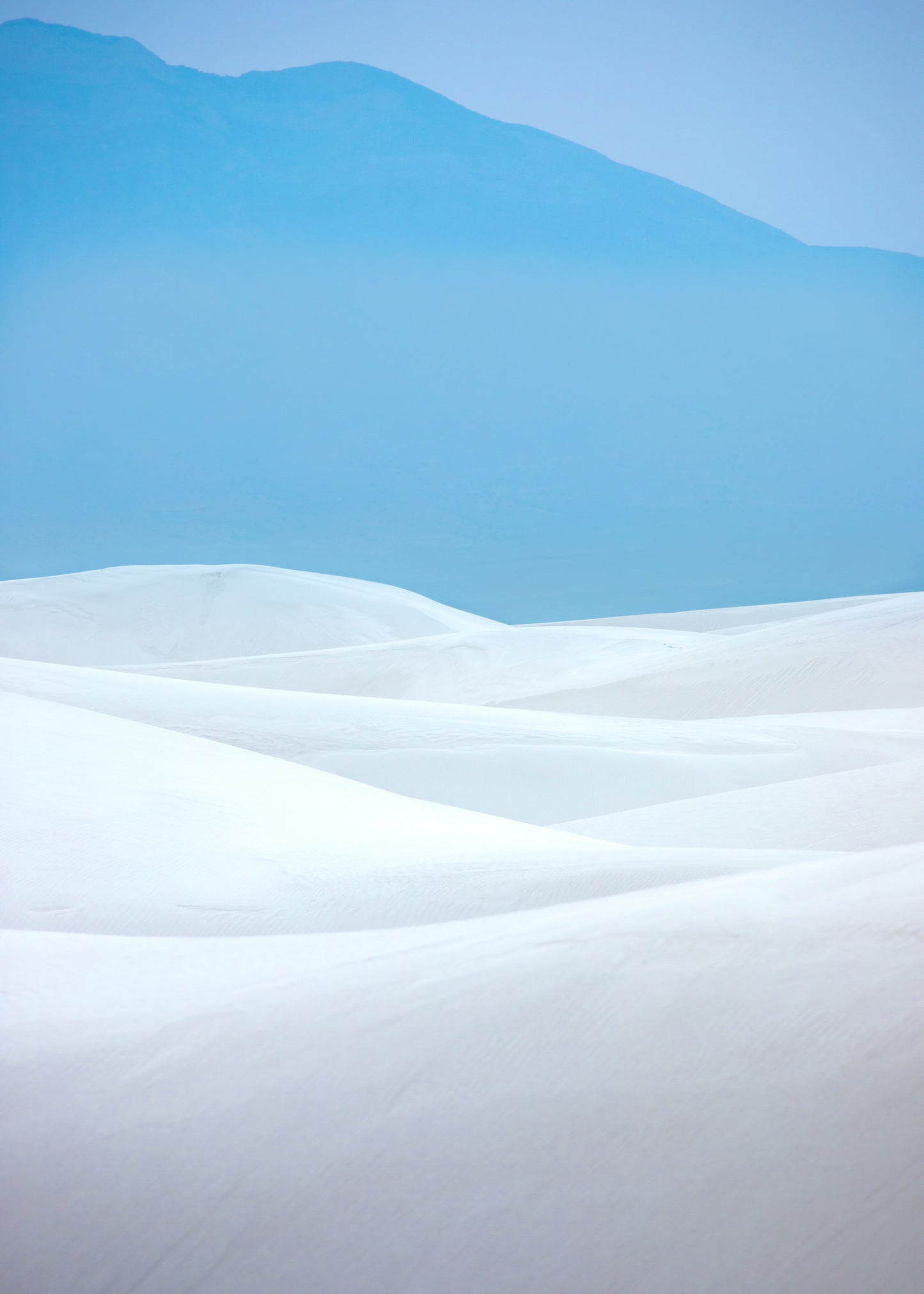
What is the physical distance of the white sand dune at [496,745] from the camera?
4.07 metres

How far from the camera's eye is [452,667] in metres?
9.38

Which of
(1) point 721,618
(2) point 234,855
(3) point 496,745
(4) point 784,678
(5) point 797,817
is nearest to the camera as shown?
(2) point 234,855

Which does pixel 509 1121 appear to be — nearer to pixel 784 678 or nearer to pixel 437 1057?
pixel 437 1057

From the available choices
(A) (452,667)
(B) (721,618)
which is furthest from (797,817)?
(B) (721,618)

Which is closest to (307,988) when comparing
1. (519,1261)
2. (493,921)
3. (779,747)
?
(493,921)

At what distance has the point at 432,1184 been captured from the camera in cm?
117

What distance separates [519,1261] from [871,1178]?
1.33 ft

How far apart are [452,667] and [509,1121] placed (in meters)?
8.18

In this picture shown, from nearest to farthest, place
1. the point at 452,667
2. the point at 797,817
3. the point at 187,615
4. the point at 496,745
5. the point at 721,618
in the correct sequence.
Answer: the point at 797,817
the point at 496,745
the point at 452,667
the point at 187,615
the point at 721,618

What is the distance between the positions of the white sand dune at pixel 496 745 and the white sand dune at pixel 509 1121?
7.97ft

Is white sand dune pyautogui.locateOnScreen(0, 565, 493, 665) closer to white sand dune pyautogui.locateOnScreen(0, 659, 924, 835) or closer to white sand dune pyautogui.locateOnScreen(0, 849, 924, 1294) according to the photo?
white sand dune pyautogui.locateOnScreen(0, 659, 924, 835)

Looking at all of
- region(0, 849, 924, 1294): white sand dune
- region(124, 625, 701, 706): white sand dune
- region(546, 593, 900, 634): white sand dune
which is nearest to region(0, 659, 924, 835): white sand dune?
region(0, 849, 924, 1294): white sand dune

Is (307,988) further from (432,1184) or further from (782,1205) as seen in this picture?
(782,1205)

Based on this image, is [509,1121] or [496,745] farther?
[496,745]
